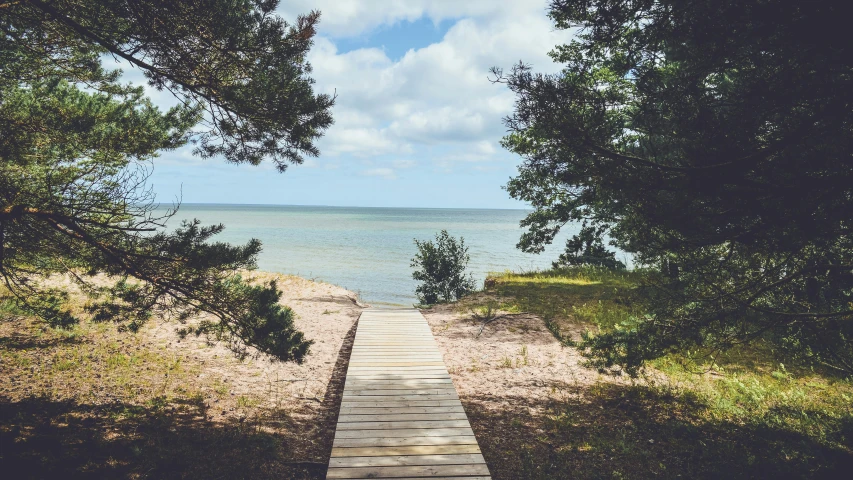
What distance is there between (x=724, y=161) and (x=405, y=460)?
464cm

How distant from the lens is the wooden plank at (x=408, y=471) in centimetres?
460

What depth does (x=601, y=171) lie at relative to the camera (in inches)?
188

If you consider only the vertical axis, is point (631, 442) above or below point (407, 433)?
below

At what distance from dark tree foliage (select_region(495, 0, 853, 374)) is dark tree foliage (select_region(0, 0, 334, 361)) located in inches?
114

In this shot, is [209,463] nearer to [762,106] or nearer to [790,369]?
[762,106]

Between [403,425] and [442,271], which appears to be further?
[442,271]

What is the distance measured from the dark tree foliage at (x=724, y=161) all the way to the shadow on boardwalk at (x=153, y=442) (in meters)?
4.52

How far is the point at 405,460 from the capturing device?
4867mm

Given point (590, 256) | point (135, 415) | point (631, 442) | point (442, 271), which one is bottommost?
point (631, 442)

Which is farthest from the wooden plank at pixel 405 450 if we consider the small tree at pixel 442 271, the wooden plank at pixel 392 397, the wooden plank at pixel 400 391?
the small tree at pixel 442 271

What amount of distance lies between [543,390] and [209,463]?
5.35m

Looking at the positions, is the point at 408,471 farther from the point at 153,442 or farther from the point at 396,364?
the point at 396,364

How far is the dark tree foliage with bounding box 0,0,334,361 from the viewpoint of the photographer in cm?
448

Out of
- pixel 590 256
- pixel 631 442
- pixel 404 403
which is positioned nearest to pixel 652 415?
pixel 631 442
